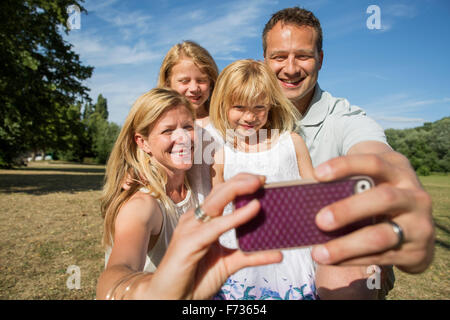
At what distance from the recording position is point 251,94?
2.94 metres

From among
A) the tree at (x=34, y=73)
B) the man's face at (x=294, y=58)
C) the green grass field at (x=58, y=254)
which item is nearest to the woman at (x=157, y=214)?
the man's face at (x=294, y=58)

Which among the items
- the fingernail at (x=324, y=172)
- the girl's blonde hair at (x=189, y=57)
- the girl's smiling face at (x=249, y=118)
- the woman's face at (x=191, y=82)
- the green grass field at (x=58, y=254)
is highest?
the girl's blonde hair at (x=189, y=57)

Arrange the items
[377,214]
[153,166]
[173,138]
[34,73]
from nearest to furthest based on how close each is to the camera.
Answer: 1. [377,214]
2. [173,138]
3. [153,166]
4. [34,73]

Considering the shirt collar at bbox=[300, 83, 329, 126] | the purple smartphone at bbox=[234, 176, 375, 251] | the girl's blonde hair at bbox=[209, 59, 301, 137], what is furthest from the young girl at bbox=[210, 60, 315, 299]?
the purple smartphone at bbox=[234, 176, 375, 251]

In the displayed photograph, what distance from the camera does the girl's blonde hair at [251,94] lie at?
2937mm

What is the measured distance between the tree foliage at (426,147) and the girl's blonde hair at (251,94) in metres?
31.8

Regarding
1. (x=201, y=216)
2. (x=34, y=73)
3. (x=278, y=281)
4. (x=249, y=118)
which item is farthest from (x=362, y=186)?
(x=34, y=73)

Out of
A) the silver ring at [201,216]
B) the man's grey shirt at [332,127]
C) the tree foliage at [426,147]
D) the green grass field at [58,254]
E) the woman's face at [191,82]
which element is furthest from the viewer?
the tree foliage at [426,147]

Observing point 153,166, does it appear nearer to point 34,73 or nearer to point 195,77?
point 195,77

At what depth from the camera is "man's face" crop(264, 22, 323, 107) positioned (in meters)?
2.96

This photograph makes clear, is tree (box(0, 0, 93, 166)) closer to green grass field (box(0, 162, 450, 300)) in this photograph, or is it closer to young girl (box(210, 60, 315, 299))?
green grass field (box(0, 162, 450, 300))

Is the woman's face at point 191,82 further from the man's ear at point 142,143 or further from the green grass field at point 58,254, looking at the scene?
the green grass field at point 58,254

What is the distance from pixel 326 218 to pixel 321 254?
0.48ft
